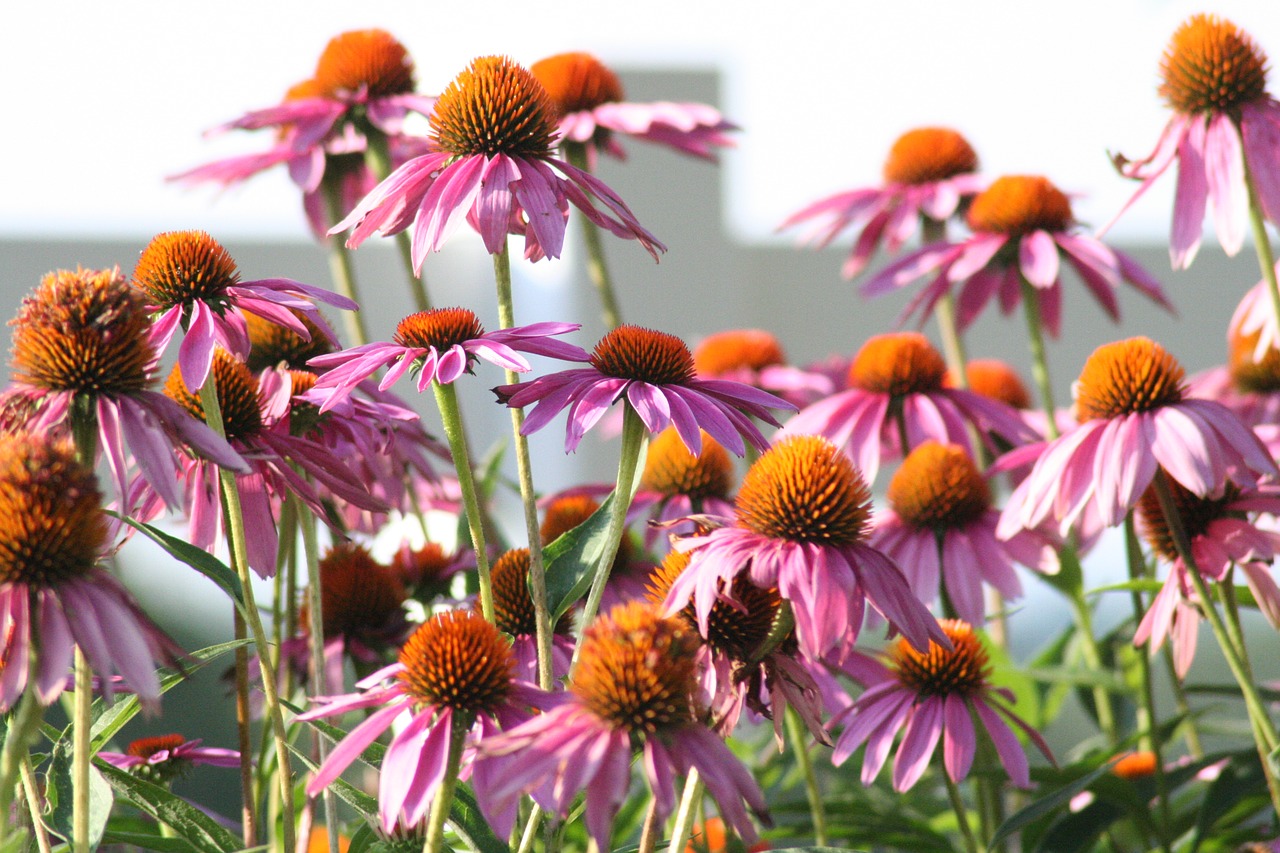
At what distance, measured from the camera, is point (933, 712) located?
885mm

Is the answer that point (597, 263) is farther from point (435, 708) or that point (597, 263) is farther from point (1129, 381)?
point (435, 708)

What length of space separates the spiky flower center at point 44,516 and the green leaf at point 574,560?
0.24 meters

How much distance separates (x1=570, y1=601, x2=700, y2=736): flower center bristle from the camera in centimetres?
Result: 52

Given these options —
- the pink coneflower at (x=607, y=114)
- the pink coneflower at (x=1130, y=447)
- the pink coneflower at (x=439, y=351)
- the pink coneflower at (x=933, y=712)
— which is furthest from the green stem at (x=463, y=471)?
the pink coneflower at (x=607, y=114)

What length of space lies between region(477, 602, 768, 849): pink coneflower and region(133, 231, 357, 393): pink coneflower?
286 mm

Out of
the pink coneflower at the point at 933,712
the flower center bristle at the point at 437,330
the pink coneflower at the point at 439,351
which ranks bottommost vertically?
the pink coneflower at the point at 933,712

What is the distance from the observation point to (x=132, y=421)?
23.3 inches

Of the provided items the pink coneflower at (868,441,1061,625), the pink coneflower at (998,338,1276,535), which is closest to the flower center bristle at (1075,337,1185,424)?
the pink coneflower at (998,338,1276,535)

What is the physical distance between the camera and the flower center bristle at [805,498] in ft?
2.19

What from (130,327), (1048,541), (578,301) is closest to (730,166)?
(578,301)

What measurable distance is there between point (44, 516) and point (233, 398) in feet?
0.92

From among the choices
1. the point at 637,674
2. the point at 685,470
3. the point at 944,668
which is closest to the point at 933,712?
the point at 944,668

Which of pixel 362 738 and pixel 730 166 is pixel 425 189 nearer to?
pixel 362 738

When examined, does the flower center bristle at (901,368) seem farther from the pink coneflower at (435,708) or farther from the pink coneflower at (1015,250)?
the pink coneflower at (435,708)
